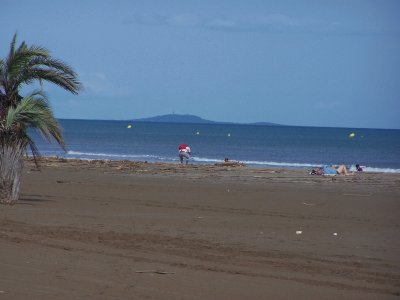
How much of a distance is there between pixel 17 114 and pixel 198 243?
19.5 ft

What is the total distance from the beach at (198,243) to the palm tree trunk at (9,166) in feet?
1.43

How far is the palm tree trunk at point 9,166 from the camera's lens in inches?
603

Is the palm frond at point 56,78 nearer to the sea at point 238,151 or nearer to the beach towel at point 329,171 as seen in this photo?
the sea at point 238,151

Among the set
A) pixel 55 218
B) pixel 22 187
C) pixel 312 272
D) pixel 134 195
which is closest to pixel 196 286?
pixel 312 272

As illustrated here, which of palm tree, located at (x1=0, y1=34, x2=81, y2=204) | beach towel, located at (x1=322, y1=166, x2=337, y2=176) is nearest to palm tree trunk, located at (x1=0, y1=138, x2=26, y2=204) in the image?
palm tree, located at (x1=0, y1=34, x2=81, y2=204)

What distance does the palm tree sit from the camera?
15.3 metres

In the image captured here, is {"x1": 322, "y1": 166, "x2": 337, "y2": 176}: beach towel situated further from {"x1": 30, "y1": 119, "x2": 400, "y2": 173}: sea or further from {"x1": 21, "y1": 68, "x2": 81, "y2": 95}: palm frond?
{"x1": 21, "y1": 68, "x2": 81, "y2": 95}: palm frond

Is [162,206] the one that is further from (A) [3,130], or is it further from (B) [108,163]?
(B) [108,163]

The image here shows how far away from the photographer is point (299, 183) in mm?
25000

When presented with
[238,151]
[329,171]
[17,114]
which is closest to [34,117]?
[17,114]

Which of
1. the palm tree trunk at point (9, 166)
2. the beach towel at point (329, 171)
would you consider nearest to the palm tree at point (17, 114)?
the palm tree trunk at point (9, 166)

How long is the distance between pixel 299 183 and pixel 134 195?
7.51m

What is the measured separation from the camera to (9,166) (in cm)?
1539

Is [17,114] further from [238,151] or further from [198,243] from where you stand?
[238,151]
